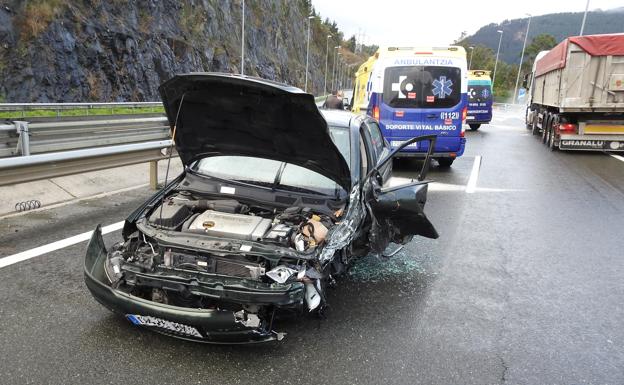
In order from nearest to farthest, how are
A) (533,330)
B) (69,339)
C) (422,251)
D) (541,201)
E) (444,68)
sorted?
1. (69,339)
2. (533,330)
3. (422,251)
4. (541,201)
5. (444,68)

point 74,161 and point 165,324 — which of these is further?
point 74,161

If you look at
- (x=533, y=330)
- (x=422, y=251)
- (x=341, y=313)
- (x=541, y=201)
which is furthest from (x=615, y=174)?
(x=341, y=313)

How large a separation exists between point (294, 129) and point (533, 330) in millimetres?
2380

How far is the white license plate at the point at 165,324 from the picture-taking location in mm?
2988

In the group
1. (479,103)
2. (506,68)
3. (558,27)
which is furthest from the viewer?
(558,27)

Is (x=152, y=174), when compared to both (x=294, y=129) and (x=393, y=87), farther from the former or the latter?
(x=393, y=87)

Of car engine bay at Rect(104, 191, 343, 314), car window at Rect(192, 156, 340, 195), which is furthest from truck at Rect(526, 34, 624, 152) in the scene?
car engine bay at Rect(104, 191, 343, 314)

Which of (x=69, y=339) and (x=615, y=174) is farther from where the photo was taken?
(x=615, y=174)

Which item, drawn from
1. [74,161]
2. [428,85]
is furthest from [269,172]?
[428,85]

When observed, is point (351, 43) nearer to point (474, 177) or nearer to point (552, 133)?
point (552, 133)

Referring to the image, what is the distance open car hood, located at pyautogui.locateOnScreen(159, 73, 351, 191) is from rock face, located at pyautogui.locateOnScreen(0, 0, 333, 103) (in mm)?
22338

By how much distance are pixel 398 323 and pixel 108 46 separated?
29.5 metres

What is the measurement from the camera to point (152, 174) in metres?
7.62

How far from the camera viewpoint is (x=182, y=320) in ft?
9.64
